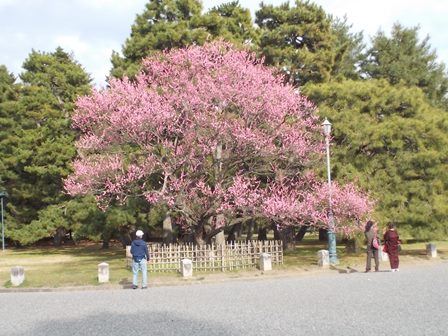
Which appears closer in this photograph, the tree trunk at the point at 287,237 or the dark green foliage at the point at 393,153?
the dark green foliage at the point at 393,153

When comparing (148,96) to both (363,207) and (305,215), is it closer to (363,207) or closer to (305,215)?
(305,215)

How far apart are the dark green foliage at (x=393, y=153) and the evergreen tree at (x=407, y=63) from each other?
18.2m

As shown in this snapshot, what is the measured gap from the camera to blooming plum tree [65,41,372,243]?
18297 millimetres

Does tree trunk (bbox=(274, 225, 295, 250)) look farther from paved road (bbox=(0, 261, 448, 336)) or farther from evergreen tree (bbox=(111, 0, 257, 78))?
paved road (bbox=(0, 261, 448, 336))

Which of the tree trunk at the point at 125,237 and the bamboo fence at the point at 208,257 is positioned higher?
the tree trunk at the point at 125,237

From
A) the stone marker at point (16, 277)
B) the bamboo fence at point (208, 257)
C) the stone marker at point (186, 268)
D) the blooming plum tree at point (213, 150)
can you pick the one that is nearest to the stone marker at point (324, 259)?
the blooming plum tree at point (213, 150)

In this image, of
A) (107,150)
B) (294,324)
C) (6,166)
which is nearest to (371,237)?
(294,324)

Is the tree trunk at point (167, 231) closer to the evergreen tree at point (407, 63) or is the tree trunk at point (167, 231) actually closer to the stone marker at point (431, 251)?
the stone marker at point (431, 251)

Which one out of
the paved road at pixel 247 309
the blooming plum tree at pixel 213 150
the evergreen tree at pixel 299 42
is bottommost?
the paved road at pixel 247 309

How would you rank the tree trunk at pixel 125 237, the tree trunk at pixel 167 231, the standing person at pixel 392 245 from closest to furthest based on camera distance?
the standing person at pixel 392 245 < the tree trunk at pixel 167 231 < the tree trunk at pixel 125 237

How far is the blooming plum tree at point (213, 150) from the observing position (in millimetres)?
18297

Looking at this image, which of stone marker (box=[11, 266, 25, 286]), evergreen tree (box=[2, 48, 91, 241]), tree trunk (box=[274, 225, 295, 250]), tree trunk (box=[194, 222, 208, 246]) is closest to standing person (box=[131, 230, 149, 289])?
stone marker (box=[11, 266, 25, 286])

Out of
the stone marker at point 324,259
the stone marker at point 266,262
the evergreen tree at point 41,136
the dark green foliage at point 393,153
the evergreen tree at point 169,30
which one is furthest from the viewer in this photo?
the evergreen tree at point 41,136

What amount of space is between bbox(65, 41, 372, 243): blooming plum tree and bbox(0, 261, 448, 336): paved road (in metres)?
4.66
